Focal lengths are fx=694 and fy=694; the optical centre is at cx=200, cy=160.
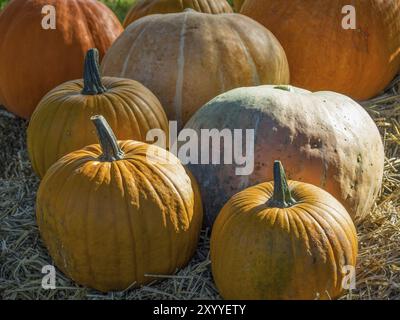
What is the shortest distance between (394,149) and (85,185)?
2.05 m

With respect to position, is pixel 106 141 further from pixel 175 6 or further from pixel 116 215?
pixel 175 6

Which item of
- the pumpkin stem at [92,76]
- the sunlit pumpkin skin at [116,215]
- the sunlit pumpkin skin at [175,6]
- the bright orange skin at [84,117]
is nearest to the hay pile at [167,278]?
the sunlit pumpkin skin at [116,215]

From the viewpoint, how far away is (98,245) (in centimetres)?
265

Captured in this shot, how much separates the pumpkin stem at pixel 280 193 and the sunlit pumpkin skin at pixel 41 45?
1978 millimetres

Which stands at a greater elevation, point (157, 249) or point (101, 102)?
point (101, 102)

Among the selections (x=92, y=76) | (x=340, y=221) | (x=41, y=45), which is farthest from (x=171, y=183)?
(x=41, y=45)

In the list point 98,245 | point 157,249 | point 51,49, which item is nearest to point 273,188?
point 157,249

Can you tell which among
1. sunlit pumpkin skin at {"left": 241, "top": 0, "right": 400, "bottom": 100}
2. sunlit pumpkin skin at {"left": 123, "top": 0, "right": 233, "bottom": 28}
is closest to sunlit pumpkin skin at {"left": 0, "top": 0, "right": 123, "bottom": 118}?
sunlit pumpkin skin at {"left": 123, "top": 0, "right": 233, "bottom": 28}

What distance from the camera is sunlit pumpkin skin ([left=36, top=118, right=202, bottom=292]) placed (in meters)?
2.63

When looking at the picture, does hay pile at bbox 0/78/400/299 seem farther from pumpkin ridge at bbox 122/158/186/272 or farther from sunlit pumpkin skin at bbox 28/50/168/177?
sunlit pumpkin skin at bbox 28/50/168/177

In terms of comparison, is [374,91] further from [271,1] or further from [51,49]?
[51,49]

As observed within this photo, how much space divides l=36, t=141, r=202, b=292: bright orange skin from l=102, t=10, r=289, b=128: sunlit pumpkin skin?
877 mm

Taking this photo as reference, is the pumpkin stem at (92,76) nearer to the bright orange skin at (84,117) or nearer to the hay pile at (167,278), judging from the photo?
the bright orange skin at (84,117)

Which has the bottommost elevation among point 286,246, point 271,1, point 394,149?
point 394,149
